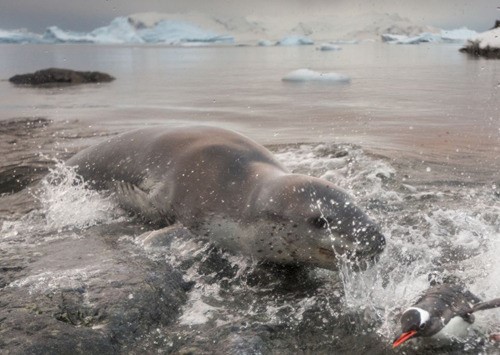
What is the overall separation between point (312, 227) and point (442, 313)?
1.13 m

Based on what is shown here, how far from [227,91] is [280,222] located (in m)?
16.6

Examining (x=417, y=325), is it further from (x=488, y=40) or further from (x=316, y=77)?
(x=488, y=40)

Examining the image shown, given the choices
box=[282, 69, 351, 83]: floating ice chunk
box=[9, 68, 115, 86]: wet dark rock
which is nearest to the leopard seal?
box=[282, 69, 351, 83]: floating ice chunk

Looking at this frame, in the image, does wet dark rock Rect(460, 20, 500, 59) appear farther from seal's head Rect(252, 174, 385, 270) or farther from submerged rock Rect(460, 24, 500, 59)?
seal's head Rect(252, 174, 385, 270)

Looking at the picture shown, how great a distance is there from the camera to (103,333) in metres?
3.24

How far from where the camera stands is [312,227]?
4.02m

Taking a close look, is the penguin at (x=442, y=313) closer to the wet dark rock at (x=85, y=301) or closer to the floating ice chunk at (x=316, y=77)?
the wet dark rock at (x=85, y=301)

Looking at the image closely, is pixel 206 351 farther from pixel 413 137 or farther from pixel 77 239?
pixel 413 137

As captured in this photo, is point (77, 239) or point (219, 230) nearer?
point (219, 230)

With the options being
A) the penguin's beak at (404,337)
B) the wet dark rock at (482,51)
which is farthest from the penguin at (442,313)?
the wet dark rock at (482,51)

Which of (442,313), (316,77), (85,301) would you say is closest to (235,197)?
(85,301)

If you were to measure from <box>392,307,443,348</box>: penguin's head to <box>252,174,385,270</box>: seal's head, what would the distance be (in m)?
0.79

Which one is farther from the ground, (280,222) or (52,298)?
(280,222)

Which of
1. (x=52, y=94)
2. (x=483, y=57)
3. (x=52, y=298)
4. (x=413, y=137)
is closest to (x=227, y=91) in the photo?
(x=52, y=94)
